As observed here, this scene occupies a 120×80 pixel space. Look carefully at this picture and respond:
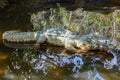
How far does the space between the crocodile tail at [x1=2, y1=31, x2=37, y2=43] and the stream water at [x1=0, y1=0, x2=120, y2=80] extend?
139 mm

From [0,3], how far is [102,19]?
2.18 m

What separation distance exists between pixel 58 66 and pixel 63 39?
0.57 m

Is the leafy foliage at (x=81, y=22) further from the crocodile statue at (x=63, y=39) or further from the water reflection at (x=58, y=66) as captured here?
the water reflection at (x=58, y=66)

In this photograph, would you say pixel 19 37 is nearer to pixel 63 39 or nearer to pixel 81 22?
pixel 63 39

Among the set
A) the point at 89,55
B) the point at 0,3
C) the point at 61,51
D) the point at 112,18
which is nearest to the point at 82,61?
the point at 89,55

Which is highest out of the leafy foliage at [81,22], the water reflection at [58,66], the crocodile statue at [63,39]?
the leafy foliage at [81,22]

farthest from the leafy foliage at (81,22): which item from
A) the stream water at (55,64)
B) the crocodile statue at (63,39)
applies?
the stream water at (55,64)

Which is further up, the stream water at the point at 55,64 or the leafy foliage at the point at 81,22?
the leafy foliage at the point at 81,22

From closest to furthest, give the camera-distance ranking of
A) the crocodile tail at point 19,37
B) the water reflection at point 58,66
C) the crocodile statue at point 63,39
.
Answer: the water reflection at point 58,66
the crocodile statue at point 63,39
the crocodile tail at point 19,37

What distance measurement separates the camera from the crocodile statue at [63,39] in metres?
3.46

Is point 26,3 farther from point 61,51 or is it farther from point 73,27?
point 61,51

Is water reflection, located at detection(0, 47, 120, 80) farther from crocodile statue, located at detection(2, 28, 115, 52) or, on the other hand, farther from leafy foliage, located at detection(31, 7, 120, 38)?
leafy foliage, located at detection(31, 7, 120, 38)

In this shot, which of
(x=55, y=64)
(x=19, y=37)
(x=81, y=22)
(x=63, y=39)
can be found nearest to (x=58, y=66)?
(x=55, y=64)

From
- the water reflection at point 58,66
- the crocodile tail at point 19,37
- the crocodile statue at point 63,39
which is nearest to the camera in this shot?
the water reflection at point 58,66
